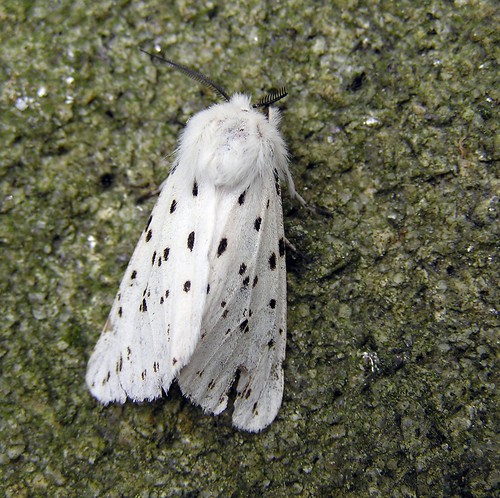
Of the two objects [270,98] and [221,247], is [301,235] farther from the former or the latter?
[270,98]

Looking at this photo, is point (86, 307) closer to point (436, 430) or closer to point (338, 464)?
point (338, 464)

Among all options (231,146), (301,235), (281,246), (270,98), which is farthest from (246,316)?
(270,98)

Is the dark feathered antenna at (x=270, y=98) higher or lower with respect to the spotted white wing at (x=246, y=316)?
higher

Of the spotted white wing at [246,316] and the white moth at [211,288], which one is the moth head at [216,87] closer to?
the white moth at [211,288]

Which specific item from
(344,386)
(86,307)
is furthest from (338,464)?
(86,307)

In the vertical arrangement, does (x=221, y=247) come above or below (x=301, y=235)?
above

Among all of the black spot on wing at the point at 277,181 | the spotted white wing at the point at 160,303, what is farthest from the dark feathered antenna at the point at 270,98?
the spotted white wing at the point at 160,303

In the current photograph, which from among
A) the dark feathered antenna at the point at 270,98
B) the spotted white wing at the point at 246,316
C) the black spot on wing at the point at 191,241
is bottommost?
the spotted white wing at the point at 246,316
